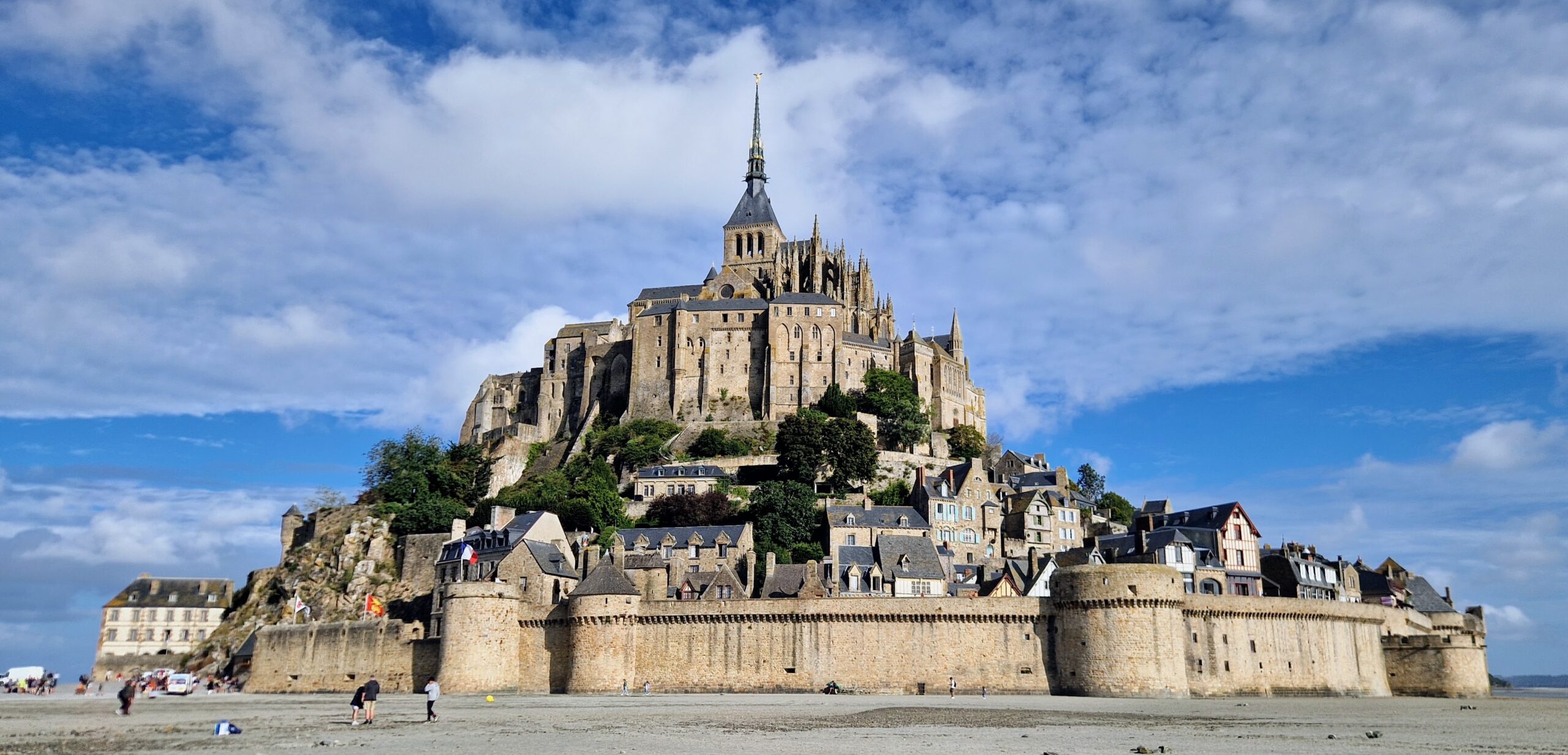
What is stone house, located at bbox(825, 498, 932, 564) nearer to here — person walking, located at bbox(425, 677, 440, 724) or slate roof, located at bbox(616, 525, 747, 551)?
slate roof, located at bbox(616, 525, 747, 551)

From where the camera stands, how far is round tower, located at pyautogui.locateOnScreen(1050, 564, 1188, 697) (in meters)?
49.8

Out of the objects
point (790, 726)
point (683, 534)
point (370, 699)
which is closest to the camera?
point (790, 726)

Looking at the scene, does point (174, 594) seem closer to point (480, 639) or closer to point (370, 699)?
point (480, 639)

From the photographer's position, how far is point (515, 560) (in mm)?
58531

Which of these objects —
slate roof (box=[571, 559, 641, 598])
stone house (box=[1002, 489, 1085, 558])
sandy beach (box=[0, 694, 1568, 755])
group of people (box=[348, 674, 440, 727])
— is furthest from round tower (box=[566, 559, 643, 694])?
stone house (box=[1002, 489, 1085, 558])

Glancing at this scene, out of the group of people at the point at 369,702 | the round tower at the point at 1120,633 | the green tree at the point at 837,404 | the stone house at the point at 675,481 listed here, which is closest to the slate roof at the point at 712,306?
the green tree at the point at 837,404

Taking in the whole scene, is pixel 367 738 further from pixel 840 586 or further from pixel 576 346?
pixel 576 346

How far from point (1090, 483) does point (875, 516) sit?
32.2m

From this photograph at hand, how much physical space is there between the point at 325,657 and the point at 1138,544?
135 feet

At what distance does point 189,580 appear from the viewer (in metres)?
83.6

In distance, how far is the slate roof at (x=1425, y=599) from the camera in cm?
7150

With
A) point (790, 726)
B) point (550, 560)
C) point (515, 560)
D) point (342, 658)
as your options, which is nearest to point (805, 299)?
point (550, 560)

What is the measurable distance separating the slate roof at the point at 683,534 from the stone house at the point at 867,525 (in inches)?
203

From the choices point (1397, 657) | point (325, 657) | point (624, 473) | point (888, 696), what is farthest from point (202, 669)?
point (1397, 657)
